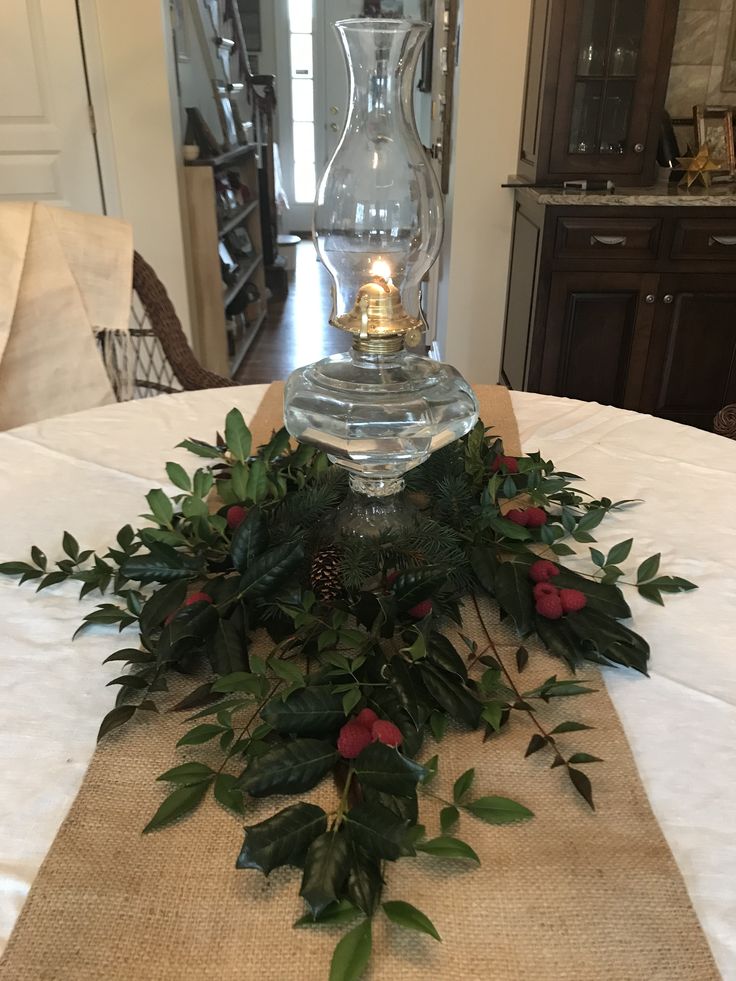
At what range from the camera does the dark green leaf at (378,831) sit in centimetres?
42

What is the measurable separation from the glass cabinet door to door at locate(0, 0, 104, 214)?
1512 mm

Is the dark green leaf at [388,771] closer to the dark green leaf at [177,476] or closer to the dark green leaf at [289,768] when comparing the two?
the dark green leaf at [289,768]

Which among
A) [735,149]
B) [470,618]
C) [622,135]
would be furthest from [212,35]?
[470,618]

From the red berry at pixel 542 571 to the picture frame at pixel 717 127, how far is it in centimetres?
236

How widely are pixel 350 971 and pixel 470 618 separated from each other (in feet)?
1.12

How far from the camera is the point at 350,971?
1.23ft

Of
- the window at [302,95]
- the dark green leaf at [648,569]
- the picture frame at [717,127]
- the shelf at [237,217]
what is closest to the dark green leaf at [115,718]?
the dark green leaf at [648,569]

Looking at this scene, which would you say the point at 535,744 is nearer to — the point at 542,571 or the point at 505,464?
the point at 542,571

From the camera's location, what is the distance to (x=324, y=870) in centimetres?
42

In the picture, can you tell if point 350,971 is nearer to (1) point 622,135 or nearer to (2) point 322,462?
(2) point 322,462

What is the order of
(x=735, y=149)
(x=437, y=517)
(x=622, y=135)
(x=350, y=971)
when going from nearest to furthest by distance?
(x=350, y=971)
(x=437, y=517)
(x=622, y=135)
(x=735, y=149)

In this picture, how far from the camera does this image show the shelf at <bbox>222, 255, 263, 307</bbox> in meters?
3.37

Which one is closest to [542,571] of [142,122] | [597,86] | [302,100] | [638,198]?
[638,198]

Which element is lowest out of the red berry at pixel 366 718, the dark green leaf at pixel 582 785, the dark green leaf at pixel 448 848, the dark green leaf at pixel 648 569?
the dark green leaf at pixel 648 569
